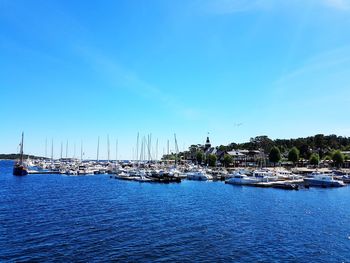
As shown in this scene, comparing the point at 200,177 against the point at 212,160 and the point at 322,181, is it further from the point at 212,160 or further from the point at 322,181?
the point at 212,160

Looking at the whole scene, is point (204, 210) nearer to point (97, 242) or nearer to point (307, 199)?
point (97, 242)

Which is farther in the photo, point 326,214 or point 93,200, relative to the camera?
point 93,200

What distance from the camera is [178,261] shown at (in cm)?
2664

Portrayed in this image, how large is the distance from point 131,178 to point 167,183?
16000mm

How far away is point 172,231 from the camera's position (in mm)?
36438

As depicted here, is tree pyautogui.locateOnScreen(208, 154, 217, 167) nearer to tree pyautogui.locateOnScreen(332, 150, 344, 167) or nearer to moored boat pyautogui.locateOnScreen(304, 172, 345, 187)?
tree pyautogui.locateOnScreen(332, 150, 344, 167)

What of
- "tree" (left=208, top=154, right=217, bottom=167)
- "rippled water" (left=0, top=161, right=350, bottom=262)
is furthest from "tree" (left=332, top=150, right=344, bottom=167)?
"rippled water" (left=0, top=161, right=350, bottom=262)

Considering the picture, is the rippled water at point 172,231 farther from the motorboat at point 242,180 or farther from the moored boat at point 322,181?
the moored boat at point 322,181

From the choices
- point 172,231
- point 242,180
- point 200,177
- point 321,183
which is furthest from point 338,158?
point 172,231

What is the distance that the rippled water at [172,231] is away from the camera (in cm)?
2842

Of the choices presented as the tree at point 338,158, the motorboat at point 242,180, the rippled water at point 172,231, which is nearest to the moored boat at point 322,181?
the motorboat at point 242,180

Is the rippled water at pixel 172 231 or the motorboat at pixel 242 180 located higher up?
the motorboat at pixel 242 180

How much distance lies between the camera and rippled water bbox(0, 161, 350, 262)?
93.2ft

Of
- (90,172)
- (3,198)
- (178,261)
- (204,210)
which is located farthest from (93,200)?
(90,172)
